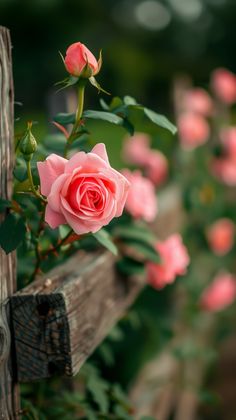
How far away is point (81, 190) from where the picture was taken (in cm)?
114

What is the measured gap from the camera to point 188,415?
3.19 meters

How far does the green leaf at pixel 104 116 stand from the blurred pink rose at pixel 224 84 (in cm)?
289

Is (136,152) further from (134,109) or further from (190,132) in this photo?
(134,109)

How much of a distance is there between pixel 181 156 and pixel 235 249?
1223 millimetres

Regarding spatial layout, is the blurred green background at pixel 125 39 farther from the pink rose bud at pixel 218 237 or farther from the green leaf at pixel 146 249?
the green leaf at pixel 146 249

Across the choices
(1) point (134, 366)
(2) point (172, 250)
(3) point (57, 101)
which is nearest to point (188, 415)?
(1) point (134, 366)

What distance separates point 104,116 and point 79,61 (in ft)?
0.41

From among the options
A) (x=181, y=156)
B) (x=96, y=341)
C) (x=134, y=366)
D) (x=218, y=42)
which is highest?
(x=96, y=341)

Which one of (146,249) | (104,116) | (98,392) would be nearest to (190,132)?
(146,249)

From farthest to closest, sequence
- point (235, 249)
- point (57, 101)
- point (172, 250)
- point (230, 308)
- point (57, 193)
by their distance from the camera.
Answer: point (235, 249) → point (230, 308) → point (57, 101) → point (172, 250) → point (57, 193)

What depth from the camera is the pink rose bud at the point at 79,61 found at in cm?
120

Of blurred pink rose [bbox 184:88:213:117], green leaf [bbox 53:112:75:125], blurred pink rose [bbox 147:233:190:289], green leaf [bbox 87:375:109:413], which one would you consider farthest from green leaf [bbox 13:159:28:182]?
blurred pink rose [bbox 184:88:213:117]

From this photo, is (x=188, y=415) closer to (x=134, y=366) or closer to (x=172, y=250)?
(x=134, y=366)

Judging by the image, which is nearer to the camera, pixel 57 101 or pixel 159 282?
pixel 159 282
